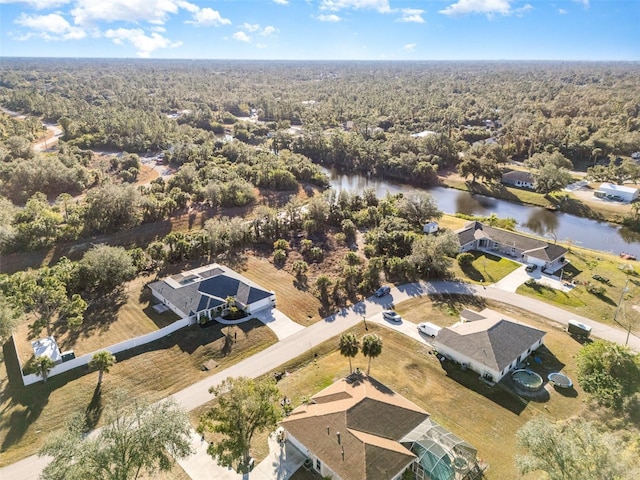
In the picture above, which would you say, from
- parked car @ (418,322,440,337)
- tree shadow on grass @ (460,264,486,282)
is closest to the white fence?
parked car @ (418,322,440,337)

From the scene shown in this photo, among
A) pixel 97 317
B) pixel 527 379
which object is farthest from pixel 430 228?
pixel 97 317

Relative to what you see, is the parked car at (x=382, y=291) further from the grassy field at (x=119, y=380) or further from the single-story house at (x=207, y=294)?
the grassy field at (x=119, y=380)

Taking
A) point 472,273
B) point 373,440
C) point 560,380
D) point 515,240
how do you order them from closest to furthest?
point 373,440 < point 560,380 < point 472,273 < point 515,240

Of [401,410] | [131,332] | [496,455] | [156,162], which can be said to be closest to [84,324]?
[131,332]

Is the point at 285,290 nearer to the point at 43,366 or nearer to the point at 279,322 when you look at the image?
the point at 279,322

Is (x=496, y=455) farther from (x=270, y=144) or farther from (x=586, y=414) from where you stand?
(x=270, y=144)

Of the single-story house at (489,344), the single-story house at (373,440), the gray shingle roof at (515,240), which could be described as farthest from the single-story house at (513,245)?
the single-story house at (373,440)

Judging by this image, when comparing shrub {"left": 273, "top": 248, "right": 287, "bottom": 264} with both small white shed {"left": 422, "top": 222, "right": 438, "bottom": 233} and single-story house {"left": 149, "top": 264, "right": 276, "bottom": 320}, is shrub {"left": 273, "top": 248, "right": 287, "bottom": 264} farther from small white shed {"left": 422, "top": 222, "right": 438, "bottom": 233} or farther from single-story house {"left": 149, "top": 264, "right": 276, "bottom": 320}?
small white shed {"left": 422, "top": 222, "right": 438, "bottom": 233}
